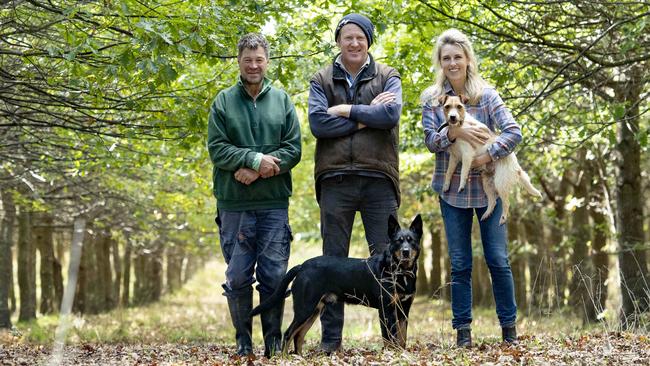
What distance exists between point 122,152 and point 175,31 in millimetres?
6820

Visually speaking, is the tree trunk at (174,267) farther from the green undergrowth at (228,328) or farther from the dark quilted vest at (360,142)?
the dark quilted vest at (360,142)

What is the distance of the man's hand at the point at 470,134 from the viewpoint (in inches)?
260

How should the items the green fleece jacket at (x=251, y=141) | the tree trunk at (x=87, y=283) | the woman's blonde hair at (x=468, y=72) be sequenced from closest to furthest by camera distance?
the woman's blonde hair at (x=468, y=72)
the green fleece jacket at (x=251, y=141)
the tree trunk at (x=87, y=283)

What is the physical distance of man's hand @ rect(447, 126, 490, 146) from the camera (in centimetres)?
661

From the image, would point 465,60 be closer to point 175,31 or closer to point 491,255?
point 491,255

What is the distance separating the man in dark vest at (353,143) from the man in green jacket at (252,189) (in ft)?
1.16

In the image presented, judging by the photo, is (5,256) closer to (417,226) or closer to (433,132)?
(417,226)

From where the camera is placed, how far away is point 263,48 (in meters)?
7.08

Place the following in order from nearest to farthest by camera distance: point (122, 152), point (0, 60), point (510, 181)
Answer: point (510, 181) < point (0, 60) < point (122, 152)

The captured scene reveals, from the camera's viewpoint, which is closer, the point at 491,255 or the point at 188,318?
the point at 491,255

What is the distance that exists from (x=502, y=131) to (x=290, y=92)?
25.3 ft

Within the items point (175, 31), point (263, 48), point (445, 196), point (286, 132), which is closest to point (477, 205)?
point (445, 196)

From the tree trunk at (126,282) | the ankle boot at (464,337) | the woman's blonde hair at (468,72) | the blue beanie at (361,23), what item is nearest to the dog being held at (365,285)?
the ankle boot at (464,337)

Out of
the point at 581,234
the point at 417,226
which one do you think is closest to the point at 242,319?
the point at 417,226
